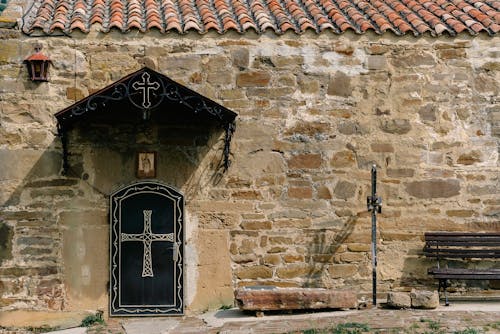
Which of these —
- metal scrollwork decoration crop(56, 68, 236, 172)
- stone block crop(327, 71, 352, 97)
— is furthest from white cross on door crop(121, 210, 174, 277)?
stone block crop(327, 71, 352, 97)

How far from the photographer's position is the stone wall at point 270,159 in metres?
→ 9.30

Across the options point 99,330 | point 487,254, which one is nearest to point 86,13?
point 99,330

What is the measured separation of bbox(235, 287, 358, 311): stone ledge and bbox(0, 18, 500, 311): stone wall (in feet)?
2.88

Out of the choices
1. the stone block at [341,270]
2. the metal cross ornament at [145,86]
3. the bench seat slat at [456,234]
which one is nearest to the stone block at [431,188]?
the bench seat slat at [456,234]

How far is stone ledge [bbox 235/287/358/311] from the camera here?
855cm

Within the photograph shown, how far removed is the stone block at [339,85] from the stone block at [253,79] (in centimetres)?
76

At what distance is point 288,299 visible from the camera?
8586 mm

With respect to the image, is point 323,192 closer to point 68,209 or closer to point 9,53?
point 68,209

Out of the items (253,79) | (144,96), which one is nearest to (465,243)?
(253,79)

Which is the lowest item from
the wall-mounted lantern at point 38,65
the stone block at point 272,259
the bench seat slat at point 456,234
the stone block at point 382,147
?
→ the stone block at point 272,259

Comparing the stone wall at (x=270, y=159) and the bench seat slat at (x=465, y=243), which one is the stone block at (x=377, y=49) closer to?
the stone wall at (x=270, y=159)

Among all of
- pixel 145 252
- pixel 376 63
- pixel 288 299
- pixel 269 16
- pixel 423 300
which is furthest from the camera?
pixel 269 16

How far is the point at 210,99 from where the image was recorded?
9.17 meters

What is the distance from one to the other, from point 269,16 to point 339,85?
4.60 feet
